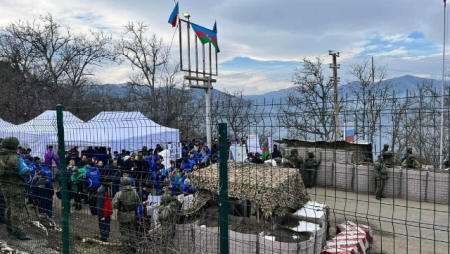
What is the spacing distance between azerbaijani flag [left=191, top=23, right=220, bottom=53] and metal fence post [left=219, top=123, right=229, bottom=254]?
12500mm

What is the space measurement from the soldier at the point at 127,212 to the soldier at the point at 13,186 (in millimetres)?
2003

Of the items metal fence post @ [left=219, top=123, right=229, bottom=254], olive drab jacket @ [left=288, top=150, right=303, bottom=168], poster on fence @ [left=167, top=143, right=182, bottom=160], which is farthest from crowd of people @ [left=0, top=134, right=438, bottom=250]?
olive drab jacket @ [left=288, top=150, right=303, bottom=168]

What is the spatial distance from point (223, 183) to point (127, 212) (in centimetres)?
313

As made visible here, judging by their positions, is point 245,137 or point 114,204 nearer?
point 245,137

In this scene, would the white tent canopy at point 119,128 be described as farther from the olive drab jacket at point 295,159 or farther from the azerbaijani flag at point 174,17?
the azerbaijani flag at point 174,17

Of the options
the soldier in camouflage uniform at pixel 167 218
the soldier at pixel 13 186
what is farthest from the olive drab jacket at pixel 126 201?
the soldier at pixel 13 186

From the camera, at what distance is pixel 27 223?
6723 mm

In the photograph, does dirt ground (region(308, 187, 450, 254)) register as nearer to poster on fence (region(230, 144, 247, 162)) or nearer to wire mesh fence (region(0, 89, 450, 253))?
wire mesh fence (region(0, 89, 450, 253))

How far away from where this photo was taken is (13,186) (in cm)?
631

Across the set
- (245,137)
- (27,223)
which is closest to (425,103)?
(245,137)

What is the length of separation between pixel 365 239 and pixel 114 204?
4.78 m

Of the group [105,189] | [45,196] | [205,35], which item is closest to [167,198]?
[105,189]

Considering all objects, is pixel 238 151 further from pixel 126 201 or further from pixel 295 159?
pixel 295 159

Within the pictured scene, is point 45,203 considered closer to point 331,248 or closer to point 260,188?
point 260,188
